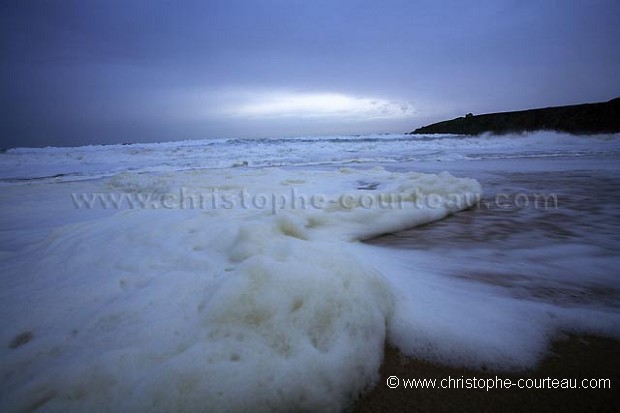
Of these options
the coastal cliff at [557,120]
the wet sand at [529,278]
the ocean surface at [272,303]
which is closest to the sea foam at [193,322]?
the ocean surface at [272,303]

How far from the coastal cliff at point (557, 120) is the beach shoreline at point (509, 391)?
22145 mm

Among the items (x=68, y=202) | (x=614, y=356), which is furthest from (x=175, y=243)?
(x=68, y=202)

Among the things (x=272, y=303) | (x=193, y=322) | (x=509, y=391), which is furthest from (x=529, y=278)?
(x=193, y=322)

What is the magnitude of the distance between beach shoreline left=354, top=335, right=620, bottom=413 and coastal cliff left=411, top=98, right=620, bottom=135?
2215 centimetres

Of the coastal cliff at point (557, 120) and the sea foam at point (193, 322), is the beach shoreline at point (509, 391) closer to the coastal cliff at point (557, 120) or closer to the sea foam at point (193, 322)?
the sea foam at point (193, 322)

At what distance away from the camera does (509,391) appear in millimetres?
883

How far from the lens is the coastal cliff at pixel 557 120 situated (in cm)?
1738

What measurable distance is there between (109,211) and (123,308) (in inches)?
91.4

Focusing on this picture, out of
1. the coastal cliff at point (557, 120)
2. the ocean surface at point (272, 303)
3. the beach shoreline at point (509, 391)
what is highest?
the coastal cliff at point (557, 120)

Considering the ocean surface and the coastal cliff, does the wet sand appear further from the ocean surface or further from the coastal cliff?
the coastal cliff

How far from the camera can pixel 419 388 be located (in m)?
0.90

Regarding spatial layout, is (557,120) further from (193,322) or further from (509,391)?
(193,322)

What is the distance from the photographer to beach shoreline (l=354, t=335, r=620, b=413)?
83 cm

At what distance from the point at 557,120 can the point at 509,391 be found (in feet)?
82.2
